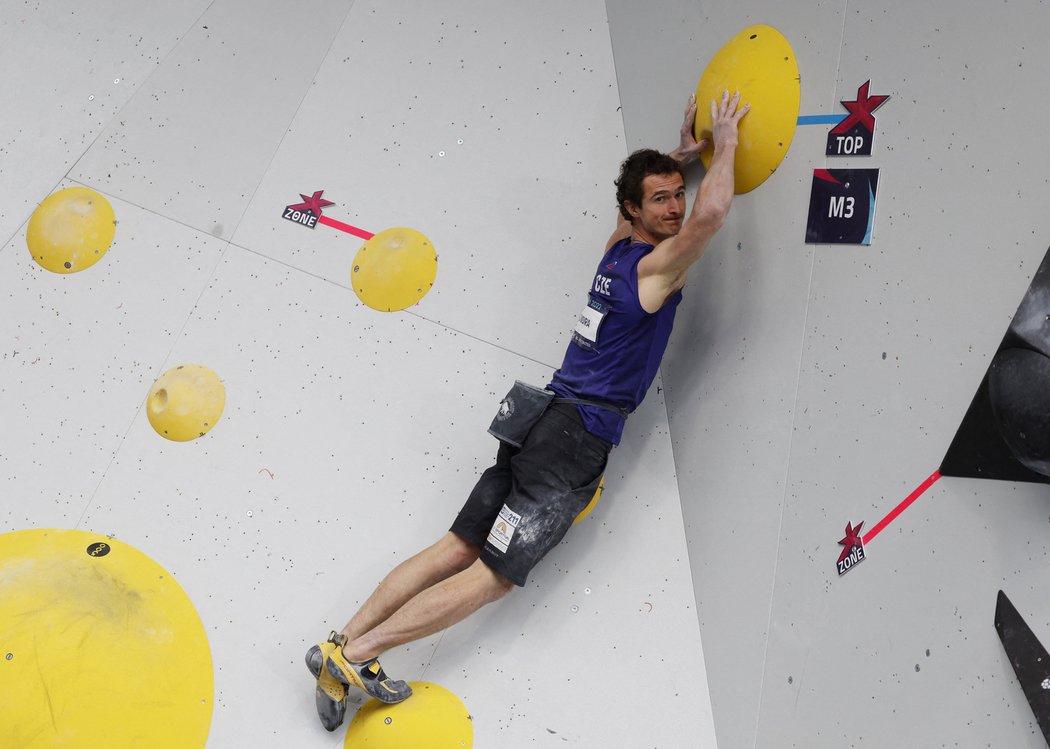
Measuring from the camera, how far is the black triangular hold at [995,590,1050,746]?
153 cm

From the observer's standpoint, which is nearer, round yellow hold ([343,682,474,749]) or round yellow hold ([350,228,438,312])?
round yellow hold ([343,682,474,749])

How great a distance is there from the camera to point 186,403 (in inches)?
102

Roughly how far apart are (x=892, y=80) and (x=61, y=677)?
7.43 feet

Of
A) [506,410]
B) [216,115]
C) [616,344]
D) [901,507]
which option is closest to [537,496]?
[506,410]

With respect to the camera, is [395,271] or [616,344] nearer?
[616,344]

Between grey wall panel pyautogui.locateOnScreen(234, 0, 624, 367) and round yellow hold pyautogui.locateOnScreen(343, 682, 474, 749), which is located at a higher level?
grey wall panel pyautogui.locateOnScreen(234, 0, 624, 367)

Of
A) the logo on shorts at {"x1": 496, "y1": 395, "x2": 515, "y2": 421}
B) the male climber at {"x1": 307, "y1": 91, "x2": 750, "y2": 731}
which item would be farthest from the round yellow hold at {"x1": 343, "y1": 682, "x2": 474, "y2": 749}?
the logo on shorts at {"x1": 496, "y1": 395, "x2": 515, "y2": 421}

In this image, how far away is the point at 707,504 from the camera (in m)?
2.29

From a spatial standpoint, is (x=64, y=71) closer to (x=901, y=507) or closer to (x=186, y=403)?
(x=186, y=403)

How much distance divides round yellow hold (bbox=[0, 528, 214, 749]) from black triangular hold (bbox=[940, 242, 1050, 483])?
70.7 inches

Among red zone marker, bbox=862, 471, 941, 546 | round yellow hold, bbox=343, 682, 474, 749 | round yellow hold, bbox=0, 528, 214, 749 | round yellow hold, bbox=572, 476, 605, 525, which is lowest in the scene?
round yellow hold, bbox=0, 528, 214, 749

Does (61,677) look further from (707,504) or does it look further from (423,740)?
(707,504)

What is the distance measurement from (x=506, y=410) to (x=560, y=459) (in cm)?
18

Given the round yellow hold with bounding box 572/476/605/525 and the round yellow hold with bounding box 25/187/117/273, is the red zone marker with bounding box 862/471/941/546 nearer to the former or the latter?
the round yellow hold with bounding box 572/476/605/525
